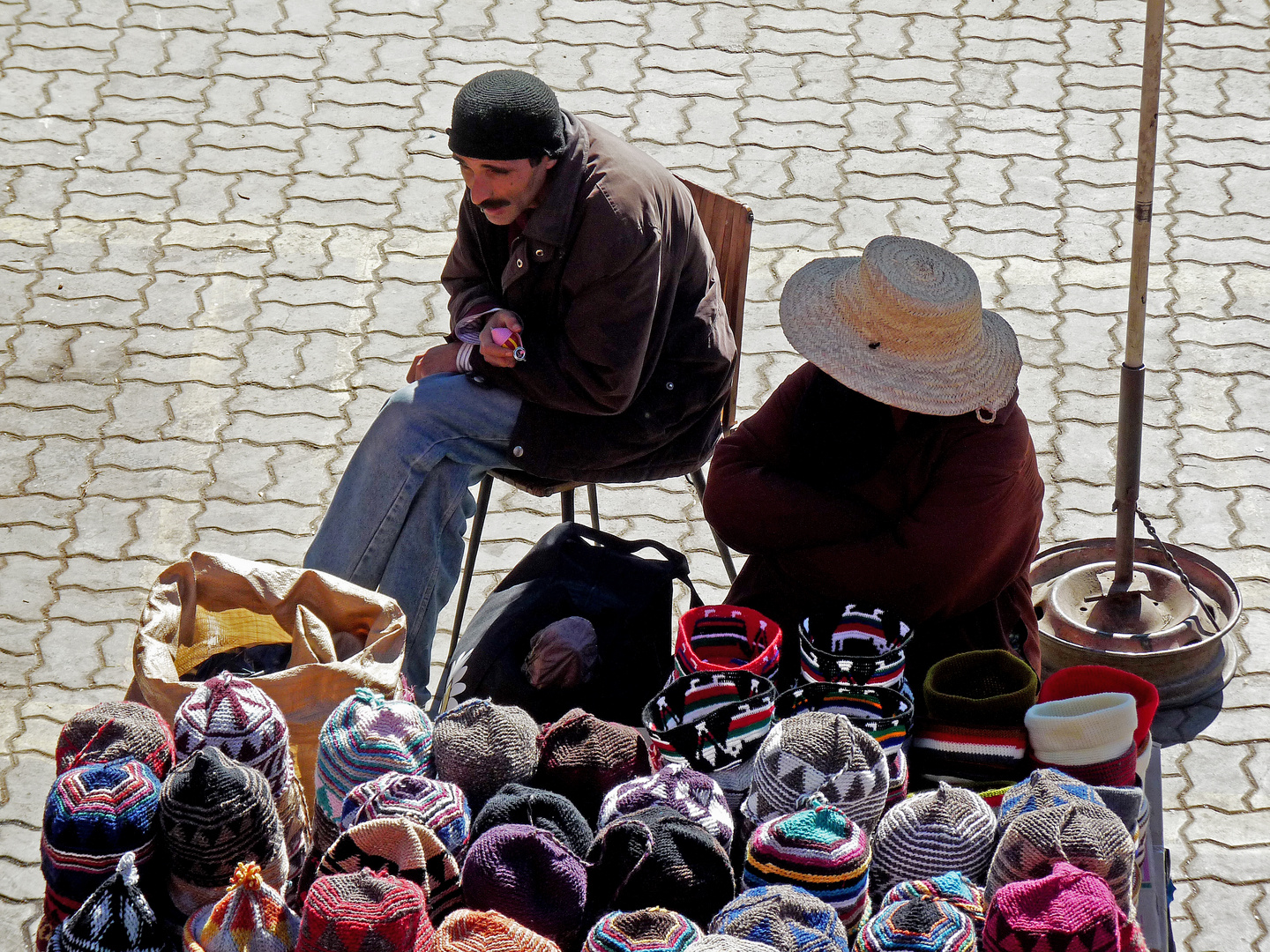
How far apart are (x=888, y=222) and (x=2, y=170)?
3.68 m

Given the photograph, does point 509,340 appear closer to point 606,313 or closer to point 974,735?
point 606,313

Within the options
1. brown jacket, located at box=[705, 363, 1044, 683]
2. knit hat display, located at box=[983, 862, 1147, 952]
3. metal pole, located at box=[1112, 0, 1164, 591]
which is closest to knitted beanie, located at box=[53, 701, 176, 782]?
knit hat display, located at box=[983, 862, 1147, 952]

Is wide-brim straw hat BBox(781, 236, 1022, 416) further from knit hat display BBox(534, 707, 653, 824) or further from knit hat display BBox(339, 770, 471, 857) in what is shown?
knit hat display BBox(339, 770, 471, 857)

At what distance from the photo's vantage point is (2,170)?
5.64m

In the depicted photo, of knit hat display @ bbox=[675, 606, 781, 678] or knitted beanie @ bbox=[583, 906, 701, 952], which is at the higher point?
knitted beanie @ bbox=[583, 906, 701, 952]

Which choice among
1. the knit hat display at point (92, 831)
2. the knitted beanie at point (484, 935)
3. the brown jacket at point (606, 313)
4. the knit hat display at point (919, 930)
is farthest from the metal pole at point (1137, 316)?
the knit hat display at point (92, 831)

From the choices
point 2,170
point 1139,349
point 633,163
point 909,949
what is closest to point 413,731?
point 909,949

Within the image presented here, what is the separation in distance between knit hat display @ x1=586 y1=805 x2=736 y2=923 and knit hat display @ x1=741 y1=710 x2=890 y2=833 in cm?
16

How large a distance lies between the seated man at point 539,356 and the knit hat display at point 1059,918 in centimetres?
170

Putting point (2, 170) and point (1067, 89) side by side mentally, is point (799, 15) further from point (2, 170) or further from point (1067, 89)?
point (2, 170)

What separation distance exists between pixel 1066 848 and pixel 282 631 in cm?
154

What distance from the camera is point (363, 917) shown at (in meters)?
1.58

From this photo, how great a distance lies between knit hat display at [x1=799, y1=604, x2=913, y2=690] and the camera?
2289mm

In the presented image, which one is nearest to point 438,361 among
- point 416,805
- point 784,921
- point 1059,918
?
point 416,805
